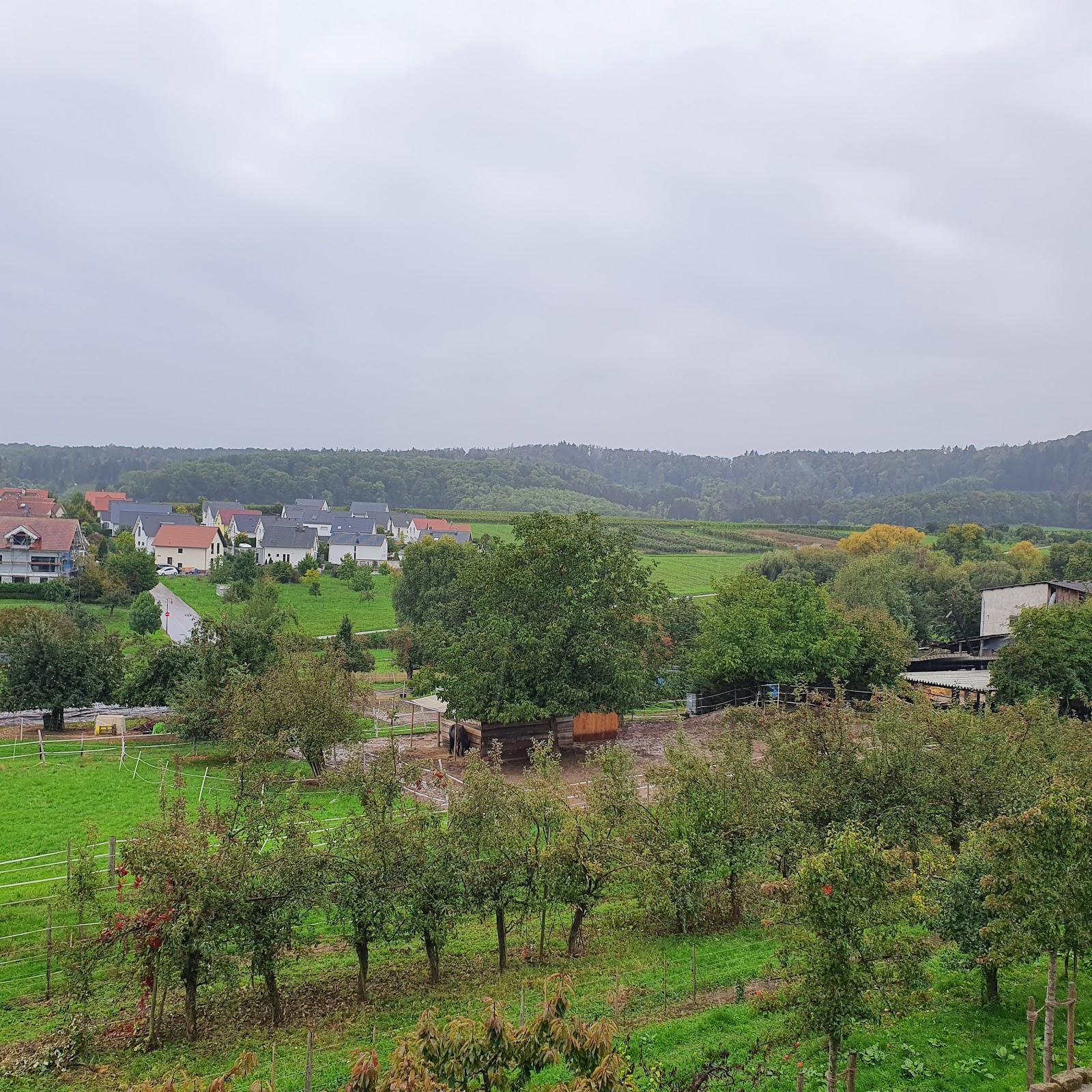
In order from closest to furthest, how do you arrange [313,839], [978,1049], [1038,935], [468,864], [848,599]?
[1038,935]
[978,1049]
[468,864]
[313,839]
[848,599]

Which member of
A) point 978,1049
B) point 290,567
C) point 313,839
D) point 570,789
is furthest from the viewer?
point 290,567

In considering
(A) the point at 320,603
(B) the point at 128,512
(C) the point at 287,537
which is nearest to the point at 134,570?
(A) the point at 320,603

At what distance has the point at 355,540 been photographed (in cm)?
9112

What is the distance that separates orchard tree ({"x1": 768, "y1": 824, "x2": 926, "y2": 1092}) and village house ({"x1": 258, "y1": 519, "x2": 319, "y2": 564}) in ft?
263

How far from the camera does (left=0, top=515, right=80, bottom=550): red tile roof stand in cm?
6700

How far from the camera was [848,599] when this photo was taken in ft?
178

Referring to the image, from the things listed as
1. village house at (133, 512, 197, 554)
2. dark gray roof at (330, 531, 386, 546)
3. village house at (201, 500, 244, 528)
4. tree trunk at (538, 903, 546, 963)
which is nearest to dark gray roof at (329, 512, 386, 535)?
dark gray roof at (330, 531, 386, 546)

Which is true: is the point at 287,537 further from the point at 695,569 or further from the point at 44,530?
the point at 695,569

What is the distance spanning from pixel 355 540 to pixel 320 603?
26173 millimetres

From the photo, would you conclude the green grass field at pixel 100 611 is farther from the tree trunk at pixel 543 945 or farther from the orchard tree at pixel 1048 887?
the orchard tree at pixel 1048 887

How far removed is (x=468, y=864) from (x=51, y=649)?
23870 mm

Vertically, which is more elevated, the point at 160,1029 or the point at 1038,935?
the point at 1038,935

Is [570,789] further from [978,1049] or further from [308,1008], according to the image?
[978,1049]

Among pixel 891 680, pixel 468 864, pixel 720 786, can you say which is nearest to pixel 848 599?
pixel 891 680
